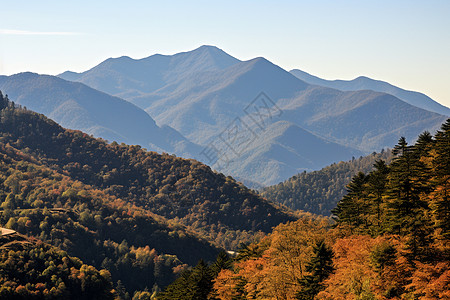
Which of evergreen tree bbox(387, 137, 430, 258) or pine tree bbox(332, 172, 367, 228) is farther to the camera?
pine tree bbox(332, 172, 367, 228)

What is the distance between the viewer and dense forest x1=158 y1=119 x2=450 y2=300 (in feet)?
221

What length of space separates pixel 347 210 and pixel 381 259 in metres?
28.6

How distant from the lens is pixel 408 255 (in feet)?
227

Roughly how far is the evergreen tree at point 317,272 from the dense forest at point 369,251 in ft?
0.42

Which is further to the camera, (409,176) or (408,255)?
(409,176)

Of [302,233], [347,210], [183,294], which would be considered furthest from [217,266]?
[347,210]

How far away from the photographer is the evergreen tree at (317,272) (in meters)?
75.5

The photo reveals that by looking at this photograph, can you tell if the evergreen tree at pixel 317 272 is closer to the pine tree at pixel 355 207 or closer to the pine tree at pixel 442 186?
the pine tree at pixel 355 207

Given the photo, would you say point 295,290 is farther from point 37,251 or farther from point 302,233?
point 37,251

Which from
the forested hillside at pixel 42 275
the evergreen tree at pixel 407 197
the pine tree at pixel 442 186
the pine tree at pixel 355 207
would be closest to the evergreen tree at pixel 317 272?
the evergreen tree at pixel 407 197

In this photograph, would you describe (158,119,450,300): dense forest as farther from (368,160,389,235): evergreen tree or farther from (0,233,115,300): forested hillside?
(0,233,115,300): forested hillside

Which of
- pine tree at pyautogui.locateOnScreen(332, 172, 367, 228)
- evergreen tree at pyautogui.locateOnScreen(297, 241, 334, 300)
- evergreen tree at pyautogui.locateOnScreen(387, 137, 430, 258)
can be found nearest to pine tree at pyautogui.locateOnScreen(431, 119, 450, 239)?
evergreen tree at pyautogui.locateOnScreen(387, 137, 430, 258)

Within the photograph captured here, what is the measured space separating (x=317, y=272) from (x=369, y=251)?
801 cm

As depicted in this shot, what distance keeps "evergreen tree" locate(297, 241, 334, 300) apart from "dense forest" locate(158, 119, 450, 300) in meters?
0.13
